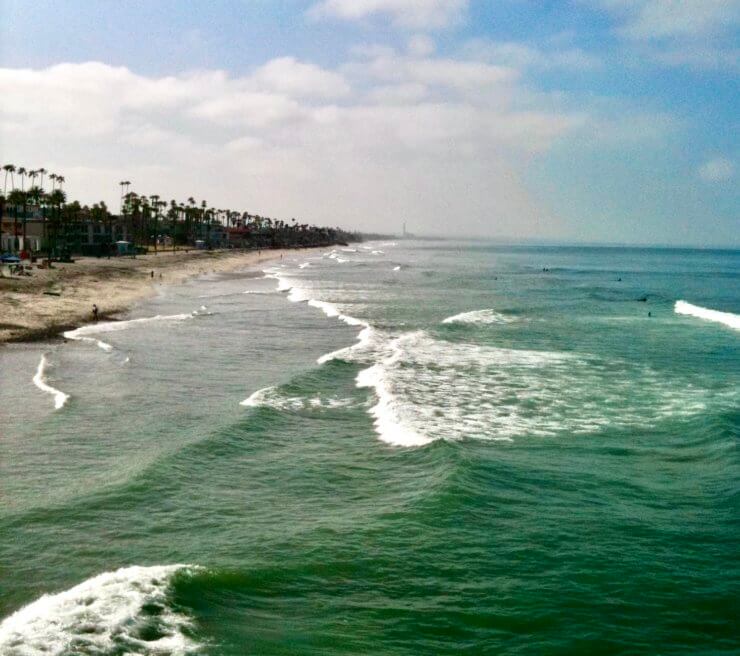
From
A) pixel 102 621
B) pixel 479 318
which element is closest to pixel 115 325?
pixel 479 318

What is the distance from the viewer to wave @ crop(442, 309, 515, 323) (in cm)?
4812

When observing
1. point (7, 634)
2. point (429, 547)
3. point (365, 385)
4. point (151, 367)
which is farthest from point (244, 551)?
point (151, 367)

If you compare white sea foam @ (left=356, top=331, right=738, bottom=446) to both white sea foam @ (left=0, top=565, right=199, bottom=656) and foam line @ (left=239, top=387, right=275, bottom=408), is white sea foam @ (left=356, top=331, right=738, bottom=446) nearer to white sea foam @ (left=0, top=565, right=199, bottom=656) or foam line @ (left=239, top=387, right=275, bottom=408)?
foam line @ (left=239, top=387, right=275, bottom=408)

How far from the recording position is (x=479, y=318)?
163 feet

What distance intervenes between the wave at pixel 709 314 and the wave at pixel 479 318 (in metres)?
14.0

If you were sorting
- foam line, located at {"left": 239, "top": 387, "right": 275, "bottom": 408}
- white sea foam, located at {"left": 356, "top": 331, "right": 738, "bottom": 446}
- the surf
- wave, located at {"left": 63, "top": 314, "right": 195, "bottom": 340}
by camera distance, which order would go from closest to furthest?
white sea foam, located at {"left": 356, "top": 331, "right": 738, "bottom": 446}, foam line, located at {"left": 239, "top": 387, "right": 275, "bottom": 408}, wave, located at {"left": 63, "top": 314, "right": 195, "bottom": 340}, the surf

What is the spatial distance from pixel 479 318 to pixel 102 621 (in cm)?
4046

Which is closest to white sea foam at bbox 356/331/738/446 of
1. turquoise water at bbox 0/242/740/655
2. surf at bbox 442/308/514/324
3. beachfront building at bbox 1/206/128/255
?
turquoise water at bbox 0/242/740/655

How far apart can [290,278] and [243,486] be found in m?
74.9

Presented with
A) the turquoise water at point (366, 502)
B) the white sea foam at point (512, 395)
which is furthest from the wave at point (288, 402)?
the white sea foam at point (512, 395)

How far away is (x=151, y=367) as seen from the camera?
100ft

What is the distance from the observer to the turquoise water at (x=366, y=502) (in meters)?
11.2

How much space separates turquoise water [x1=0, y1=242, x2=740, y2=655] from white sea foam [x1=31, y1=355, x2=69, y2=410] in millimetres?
100

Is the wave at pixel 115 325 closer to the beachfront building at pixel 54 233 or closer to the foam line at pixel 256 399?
the foam line at pixel 256 399
